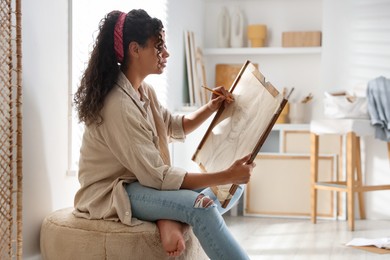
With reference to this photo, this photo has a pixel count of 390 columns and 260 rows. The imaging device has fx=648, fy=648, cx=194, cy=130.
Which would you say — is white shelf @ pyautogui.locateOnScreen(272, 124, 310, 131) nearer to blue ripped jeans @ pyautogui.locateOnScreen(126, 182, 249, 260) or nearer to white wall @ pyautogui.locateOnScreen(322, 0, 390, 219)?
white wall @ pyautogui.locateOnScreen(322, 0, 390, 219)

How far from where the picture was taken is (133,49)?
2.64m

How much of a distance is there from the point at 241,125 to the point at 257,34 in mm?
2838

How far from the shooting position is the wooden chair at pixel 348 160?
4.64 m

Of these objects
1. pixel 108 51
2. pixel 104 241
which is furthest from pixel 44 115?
pixel 104 241

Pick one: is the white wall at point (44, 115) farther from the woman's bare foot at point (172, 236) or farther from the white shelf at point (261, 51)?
the white shelf at point (261, 51)

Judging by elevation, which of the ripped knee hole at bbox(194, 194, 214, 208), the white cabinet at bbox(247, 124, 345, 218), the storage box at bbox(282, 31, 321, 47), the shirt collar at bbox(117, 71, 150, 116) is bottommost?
the white cabinet at bbox(247, 124, 345, 218)

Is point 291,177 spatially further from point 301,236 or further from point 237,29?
point 237,29

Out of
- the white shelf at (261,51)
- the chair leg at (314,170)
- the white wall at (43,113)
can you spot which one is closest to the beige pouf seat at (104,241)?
the white wall at (43,113)

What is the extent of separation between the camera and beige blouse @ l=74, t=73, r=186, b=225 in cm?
247

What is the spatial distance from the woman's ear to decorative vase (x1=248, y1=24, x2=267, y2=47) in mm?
2947

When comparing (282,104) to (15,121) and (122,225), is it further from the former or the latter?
(15,121)

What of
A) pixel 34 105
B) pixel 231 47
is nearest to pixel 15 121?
pixel 34 105

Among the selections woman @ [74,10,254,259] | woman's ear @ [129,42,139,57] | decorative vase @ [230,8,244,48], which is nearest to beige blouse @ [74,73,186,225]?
woman @ [74,10,254,259]

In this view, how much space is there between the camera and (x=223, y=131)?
112 inches
